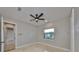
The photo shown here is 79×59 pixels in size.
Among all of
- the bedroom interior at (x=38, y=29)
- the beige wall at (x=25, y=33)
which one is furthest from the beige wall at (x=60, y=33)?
the beige wall at (x=25, y=33)

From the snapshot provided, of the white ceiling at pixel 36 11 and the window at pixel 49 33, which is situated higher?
the white ceiling at pixel 36 11

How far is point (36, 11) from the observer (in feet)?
4.59

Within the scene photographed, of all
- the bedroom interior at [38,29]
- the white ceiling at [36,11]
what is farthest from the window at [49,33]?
the white ceiling at [36,11]

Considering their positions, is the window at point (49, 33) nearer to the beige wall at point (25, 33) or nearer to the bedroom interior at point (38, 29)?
the bedroom interior at point (38, 29)

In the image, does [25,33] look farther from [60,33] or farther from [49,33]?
[60,33]

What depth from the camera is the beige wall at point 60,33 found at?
1.31 metres

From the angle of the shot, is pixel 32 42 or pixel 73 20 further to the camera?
pixel 32 42

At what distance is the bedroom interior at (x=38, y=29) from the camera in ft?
4.30

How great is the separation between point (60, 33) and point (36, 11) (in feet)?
1.65

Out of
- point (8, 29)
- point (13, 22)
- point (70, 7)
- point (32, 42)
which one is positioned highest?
point (70, 7)
